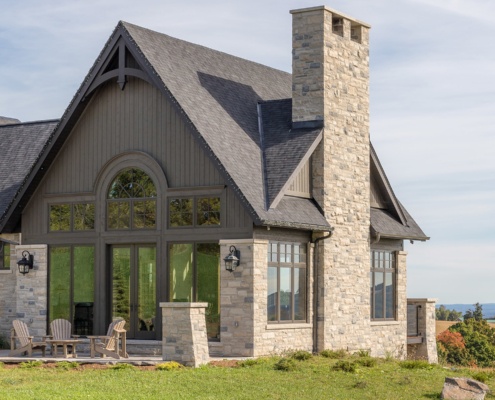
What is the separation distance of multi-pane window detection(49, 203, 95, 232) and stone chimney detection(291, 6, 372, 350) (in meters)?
5.83

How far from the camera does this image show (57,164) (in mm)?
27844

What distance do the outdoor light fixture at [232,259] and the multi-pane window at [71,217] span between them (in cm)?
431

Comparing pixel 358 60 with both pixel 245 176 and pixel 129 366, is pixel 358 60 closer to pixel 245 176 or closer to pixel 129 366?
pixel 245 176

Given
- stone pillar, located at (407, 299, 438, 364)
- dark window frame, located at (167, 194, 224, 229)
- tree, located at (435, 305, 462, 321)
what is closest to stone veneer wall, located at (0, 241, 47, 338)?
dark window frame, located at (167, 194, 224, 229)

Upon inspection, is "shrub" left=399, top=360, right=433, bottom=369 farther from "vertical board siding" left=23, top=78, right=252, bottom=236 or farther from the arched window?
the arched window

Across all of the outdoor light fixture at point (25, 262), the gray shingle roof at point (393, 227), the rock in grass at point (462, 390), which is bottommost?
the rock in grass at point (462, 390)

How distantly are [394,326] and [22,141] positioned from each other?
12780 millimetres

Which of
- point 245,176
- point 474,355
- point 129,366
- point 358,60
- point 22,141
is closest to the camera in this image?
point 129,366

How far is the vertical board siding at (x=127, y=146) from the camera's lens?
25.8 metres

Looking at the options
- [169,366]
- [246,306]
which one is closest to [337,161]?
[246,306]

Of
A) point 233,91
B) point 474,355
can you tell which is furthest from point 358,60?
point 474,355

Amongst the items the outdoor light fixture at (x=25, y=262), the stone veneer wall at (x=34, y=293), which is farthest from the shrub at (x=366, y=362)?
the outdoor light fixture at (x=25, y=262)

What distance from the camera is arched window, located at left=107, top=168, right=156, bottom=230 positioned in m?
26.6

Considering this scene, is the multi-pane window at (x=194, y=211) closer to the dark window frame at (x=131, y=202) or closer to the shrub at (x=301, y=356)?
the dark window frame at (x=131, y=202)
